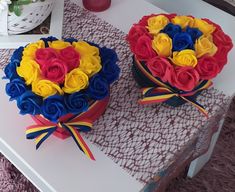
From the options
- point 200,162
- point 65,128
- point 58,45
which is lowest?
point 200,162

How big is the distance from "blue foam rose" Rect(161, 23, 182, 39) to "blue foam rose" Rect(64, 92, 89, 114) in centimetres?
20

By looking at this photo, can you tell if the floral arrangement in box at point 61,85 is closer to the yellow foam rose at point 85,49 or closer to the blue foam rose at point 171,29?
the yellow foam rose at point 85,49

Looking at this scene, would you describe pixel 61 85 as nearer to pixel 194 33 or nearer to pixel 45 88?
pixel 45 88

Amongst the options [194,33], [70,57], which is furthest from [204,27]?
[70,57]

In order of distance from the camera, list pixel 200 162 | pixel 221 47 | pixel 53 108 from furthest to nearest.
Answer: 1. pixel 200 162
2. pixel 221 47
3. pixel 53 108

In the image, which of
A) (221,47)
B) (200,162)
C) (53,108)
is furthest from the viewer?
(200,162)

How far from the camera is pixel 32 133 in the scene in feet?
2.47

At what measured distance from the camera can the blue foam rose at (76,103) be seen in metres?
0.71

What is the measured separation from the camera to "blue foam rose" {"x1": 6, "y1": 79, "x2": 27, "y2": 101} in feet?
2.37

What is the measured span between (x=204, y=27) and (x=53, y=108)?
12.9 inches

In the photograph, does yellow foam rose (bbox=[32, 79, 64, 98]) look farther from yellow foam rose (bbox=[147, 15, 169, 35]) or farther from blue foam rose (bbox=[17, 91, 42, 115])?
yellow foam rose (bbox=[147, 15, 169, 35])

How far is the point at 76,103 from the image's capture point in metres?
0.71

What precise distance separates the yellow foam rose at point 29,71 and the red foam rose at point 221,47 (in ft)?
1.05

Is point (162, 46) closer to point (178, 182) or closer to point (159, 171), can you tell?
point (159, 171)
